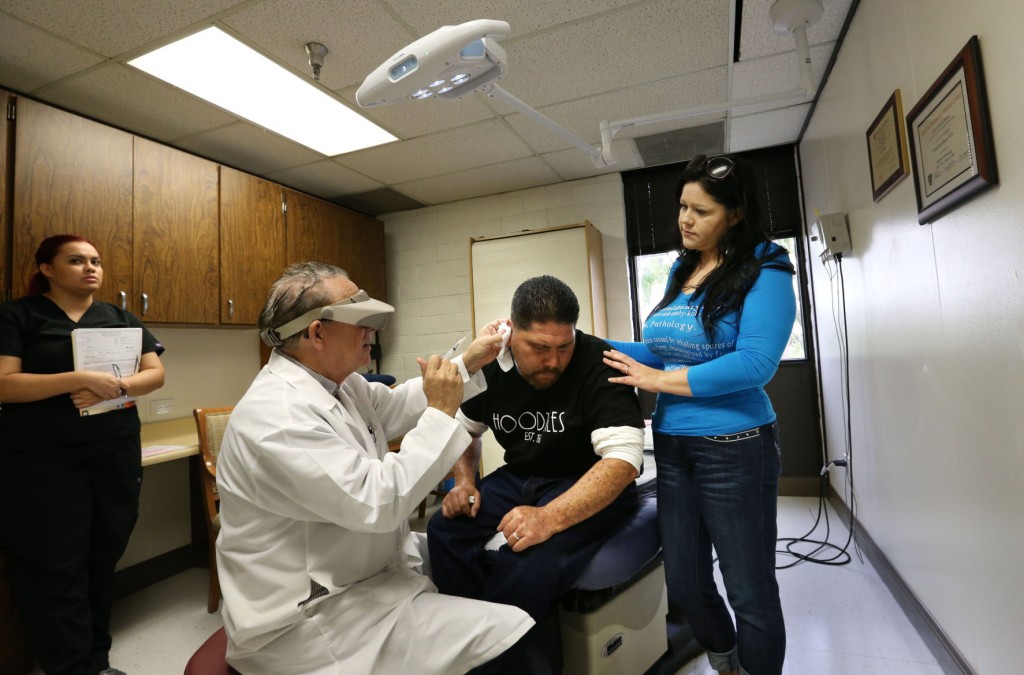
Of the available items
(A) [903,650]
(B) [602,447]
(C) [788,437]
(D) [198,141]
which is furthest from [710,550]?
(D) [198,141]

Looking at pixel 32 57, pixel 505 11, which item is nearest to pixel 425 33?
pixel 505 11

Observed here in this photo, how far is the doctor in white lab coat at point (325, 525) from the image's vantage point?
1001 millimetres

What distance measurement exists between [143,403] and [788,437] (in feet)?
13.7

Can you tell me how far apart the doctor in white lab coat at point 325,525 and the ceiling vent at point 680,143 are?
9.62 ft

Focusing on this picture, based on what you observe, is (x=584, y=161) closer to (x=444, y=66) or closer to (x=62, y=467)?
(x=444, y=66)

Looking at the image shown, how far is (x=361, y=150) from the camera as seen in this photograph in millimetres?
3482

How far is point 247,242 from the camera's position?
339 centimetres

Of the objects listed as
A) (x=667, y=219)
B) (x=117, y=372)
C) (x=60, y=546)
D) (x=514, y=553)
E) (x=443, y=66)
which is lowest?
(x=60, y=546)

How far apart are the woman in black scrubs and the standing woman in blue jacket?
1988 mm

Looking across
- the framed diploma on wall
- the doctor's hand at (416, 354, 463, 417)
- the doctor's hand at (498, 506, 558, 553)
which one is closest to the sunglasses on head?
the framed diploma on wall

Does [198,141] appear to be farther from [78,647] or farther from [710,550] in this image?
[710,550]

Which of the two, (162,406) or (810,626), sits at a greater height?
(162,406)

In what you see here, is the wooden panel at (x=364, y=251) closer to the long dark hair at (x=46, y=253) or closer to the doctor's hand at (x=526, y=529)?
the long dark hair at (x=46, y=253)

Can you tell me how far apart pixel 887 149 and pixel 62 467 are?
3226mm
